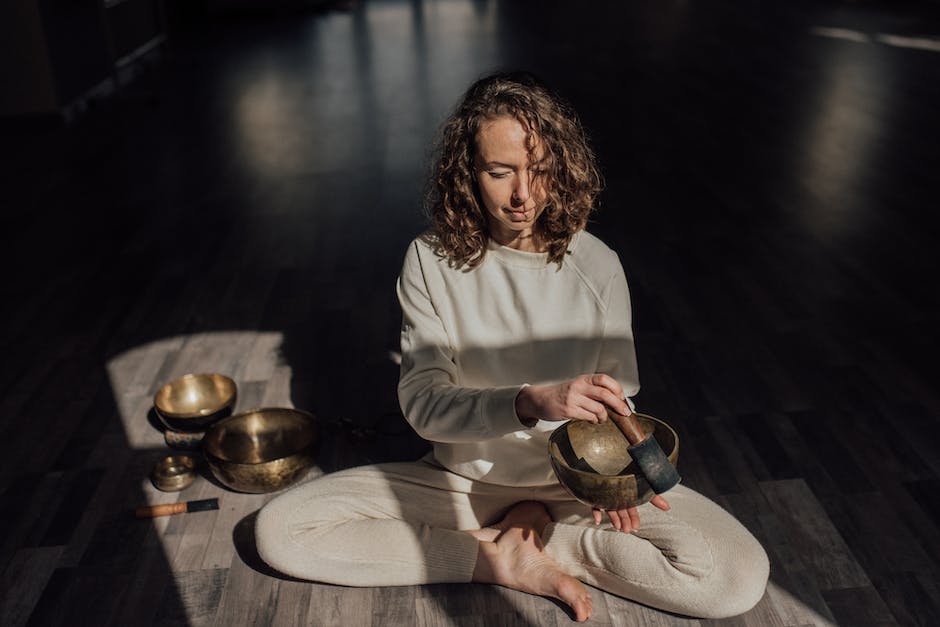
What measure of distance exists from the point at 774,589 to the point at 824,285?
1.72 meters

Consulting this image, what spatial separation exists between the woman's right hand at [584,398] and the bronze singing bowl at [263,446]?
93 cm

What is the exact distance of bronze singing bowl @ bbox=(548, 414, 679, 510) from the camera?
1.63m

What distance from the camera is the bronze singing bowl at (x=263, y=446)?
229cm

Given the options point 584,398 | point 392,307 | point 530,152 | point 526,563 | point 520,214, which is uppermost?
point 530,152

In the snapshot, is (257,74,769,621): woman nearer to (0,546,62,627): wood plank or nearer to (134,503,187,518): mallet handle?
(134,503,187,518): mallet handle

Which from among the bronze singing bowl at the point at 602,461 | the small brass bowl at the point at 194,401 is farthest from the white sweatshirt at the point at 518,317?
the small brass bowl at the point at 194,401

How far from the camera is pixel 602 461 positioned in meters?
1.88

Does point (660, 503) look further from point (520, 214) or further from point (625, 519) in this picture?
point (520, 214)

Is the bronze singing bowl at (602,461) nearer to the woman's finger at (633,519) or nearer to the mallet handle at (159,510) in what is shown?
the woman's finger at (633,519)

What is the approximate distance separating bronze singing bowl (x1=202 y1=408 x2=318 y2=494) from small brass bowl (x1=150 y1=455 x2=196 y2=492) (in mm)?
80

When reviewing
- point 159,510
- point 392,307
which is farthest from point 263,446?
point 392,307

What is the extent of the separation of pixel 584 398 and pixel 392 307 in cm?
188

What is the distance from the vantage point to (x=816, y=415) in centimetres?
263

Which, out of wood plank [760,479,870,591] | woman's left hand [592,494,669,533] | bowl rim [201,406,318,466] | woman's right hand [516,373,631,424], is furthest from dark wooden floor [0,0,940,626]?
woman's right hand [516,373,631,424]
